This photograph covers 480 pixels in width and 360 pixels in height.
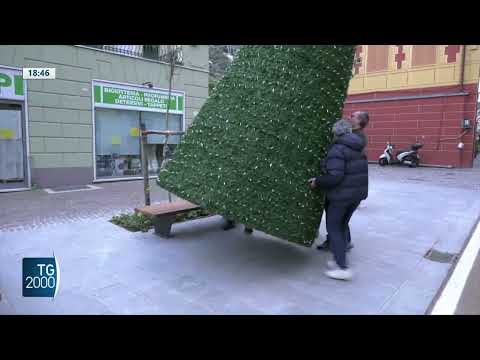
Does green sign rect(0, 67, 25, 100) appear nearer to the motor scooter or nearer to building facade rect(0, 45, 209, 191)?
building facade rect(0, 45, 209, 191)

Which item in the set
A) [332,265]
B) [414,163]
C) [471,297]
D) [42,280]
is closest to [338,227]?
[332,265]

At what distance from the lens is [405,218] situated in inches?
253

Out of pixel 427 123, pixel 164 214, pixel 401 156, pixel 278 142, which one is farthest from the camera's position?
pixel 401 156

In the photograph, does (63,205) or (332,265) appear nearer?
(332,265)

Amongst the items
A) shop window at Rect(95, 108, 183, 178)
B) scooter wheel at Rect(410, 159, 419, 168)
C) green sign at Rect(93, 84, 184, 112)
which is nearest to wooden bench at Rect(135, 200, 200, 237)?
shop window at Rect(95, 108, 183, 178)

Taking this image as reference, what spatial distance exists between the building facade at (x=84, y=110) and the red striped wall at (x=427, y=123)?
9.33 meters

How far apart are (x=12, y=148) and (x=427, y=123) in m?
15.5

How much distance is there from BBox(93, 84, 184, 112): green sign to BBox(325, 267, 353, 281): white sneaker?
871 cm

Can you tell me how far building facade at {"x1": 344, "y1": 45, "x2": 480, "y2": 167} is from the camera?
14.5 metres

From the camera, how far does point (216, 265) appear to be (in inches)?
159

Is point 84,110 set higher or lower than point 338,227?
higher

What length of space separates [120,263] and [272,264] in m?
1.73

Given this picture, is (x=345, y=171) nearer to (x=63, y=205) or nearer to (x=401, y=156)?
(x=63, y=205)
